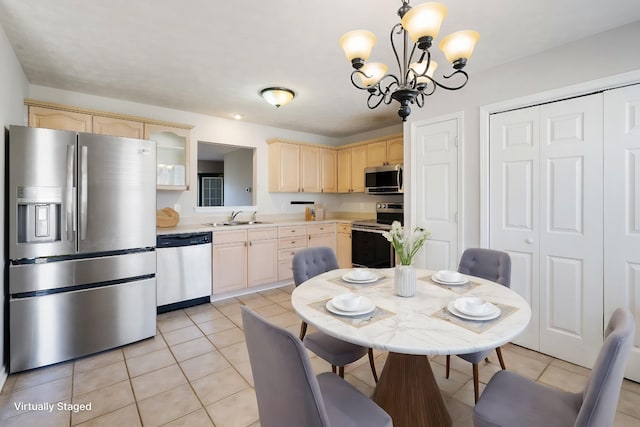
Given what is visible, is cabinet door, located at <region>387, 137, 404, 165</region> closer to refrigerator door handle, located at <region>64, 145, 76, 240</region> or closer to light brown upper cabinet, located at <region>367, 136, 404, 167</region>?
light brown upper cabinet, located at <region>367, 136, 404, 167</region>

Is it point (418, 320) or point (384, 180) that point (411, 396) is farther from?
point (384, 180)

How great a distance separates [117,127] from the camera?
324 cm

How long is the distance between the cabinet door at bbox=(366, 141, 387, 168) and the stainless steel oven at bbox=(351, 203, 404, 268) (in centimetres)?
69

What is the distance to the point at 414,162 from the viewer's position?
3.22 metres

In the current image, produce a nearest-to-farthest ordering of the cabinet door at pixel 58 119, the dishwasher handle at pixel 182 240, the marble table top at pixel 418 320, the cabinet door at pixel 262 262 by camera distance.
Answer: the marble table top at pixel 418 320 < the cabinet door at pixel 58 119 < the dishwasher handle at pixel 182 240 < the cabinet door at pixel 262 262

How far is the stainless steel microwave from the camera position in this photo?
13.5 feet

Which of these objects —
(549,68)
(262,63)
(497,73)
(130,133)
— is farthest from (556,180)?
(130,133)

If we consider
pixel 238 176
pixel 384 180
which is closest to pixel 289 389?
pixel 384 180

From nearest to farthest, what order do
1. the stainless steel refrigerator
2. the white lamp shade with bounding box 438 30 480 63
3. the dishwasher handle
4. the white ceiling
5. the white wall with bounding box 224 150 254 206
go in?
the white lamp shade with bounding box 438 30 480 63 → the white ceiling → the stainless steel refrigerator → the dishwasher handle → the white wall with bounding box 224 150 254 206

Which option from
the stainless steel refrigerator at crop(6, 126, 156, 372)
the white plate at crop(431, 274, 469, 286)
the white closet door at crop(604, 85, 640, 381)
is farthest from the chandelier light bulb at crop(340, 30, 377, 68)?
the stainless steel refrigerator at crop(6, 126, 156, 372)

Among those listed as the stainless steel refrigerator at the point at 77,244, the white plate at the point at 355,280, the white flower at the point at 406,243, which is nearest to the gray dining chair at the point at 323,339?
the white plate at the point at 355,280

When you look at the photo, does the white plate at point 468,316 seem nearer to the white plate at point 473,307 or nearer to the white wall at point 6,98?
the white plate at point 473,307

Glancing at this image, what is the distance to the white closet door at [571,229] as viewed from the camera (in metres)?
2.17

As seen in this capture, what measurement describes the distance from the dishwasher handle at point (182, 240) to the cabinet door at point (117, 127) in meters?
1.20
